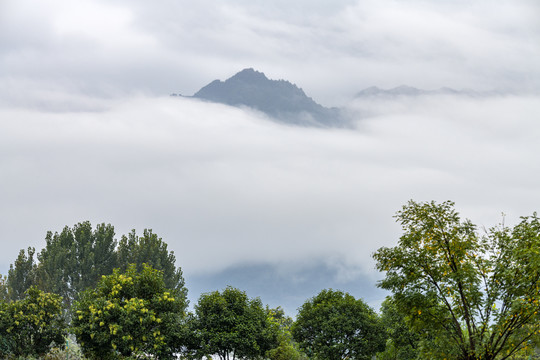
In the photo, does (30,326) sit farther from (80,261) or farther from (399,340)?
(80,261)

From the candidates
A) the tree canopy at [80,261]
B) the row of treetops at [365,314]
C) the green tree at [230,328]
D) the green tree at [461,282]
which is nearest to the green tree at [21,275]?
the tree canopy at [80,261]

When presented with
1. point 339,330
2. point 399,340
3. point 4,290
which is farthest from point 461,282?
point 4,290

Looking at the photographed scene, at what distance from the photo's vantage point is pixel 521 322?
19172 millimetres

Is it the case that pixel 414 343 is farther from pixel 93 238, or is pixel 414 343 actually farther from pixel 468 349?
pixel 93 238

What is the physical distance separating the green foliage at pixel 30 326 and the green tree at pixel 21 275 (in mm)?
30959

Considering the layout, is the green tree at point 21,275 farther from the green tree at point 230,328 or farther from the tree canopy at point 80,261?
the green tree at point 230,328

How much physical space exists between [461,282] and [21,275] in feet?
175

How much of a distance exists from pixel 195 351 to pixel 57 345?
318 inches

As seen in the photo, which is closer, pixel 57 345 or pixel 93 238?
pixel 57 345

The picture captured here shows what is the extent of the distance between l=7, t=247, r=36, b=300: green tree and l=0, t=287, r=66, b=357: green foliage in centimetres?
3096

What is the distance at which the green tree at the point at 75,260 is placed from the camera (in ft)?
199

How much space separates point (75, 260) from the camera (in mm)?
61156

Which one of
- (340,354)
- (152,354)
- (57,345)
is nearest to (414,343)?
(340,354)

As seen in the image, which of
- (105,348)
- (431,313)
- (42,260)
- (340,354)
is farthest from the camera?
(42,260)
